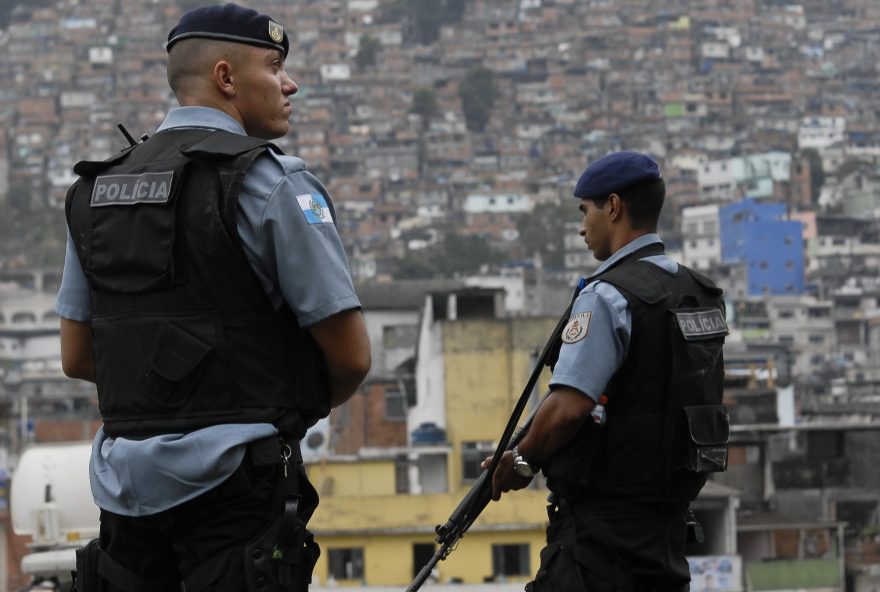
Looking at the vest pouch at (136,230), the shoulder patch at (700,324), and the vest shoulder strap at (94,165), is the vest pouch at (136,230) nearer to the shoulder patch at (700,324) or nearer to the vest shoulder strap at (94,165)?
the vest shoulder strap at (94,165)

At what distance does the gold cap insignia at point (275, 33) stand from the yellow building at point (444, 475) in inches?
823

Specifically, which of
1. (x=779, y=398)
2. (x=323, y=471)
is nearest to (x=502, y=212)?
(x=779, y=398)

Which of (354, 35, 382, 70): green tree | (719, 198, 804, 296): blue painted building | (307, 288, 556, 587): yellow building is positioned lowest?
(307, 288, 556, 587): yellow building

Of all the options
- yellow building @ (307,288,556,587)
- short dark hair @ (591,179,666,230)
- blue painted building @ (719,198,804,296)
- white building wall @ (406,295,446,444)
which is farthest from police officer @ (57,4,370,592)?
blue painted building @ (719,198,804,296)

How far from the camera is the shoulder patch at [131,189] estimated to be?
306cm

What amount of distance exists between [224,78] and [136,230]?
0.98 ft

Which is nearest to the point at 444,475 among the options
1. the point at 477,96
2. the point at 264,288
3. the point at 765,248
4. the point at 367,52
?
the point at 264,288

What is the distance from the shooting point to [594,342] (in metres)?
3.67

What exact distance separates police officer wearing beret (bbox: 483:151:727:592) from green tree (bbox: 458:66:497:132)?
375ft

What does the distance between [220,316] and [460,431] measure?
2915 cm

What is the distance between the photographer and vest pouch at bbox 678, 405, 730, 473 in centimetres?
371

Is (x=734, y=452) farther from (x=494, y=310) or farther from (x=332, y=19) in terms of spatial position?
(x=332, y=19)

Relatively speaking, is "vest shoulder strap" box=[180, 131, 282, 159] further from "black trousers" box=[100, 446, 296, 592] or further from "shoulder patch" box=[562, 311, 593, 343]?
"shoulder patch" box=[562, 311, 593, 343]

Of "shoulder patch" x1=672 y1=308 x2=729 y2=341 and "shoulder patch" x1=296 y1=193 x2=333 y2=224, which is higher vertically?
"shoulder patch" x1=296 y1=193 x2=333 y2=224
